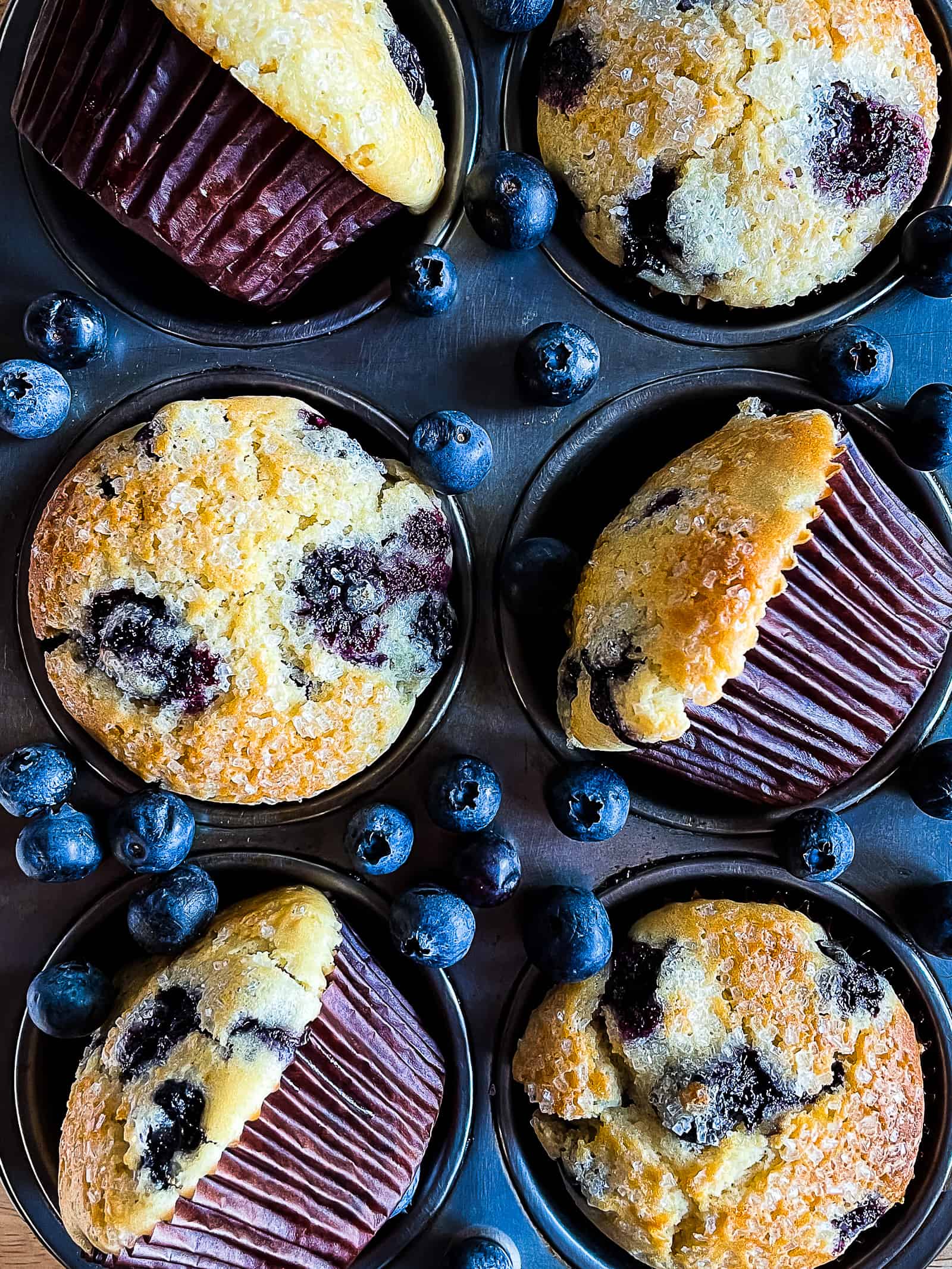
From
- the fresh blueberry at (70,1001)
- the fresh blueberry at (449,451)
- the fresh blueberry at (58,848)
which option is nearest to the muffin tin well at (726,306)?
the fresh blueberry at (449,451)

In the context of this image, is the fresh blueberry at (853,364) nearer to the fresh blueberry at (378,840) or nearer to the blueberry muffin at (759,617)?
the blueberry muffin at (759,617)

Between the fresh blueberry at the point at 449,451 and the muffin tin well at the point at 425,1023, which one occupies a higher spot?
the fresh blueberry at the point at 449,451

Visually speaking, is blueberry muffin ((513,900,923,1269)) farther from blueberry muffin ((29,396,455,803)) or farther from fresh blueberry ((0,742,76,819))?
fresh blueberry ((0,742,76,819))

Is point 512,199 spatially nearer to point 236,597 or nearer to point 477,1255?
point 236,597

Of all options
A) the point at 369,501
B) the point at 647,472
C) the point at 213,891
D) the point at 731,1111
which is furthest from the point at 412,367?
the point at 731,1111

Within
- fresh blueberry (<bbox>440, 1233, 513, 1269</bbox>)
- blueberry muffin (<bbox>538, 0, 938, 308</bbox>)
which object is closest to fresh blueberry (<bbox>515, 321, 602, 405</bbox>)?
blueberry muffin (<bbox>538, 0, 938, 308</bbox>)

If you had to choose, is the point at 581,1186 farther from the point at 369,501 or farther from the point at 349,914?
the point at 369,501
